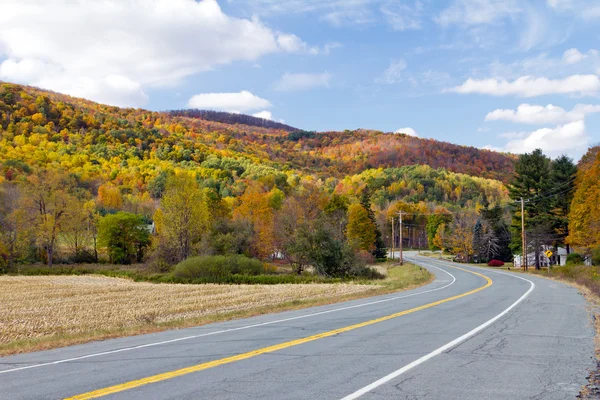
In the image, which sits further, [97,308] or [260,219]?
[260,219]

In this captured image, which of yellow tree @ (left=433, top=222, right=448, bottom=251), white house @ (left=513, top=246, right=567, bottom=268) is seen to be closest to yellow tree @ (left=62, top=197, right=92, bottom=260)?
white house @ (left=513, top=246, right=567, bottom=268)

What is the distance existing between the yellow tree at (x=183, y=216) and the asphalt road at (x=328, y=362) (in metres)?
43.6

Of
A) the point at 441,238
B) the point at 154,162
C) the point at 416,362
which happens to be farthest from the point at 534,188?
the point at 154,162

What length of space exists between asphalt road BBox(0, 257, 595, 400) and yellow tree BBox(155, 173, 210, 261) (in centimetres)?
4363

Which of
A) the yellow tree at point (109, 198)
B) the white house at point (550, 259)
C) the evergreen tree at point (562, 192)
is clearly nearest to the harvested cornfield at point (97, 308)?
the evergreen tree at point (562, 192)

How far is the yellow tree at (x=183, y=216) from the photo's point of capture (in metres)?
56.4

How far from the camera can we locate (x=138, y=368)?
803 cm

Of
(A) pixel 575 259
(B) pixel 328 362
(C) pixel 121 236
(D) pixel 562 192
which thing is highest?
(D) pixel 562 192

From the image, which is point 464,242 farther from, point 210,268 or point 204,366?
point 204,366

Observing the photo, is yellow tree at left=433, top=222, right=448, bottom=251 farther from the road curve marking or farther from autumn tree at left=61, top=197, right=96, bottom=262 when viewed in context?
the road curve marking

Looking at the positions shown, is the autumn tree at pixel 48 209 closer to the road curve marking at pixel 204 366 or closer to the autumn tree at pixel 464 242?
the road curve marking at pixel 204 366

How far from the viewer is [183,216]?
57281 mm

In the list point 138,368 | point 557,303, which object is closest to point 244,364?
A: point 138,368

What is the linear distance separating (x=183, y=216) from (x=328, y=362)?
5085 centimetres
